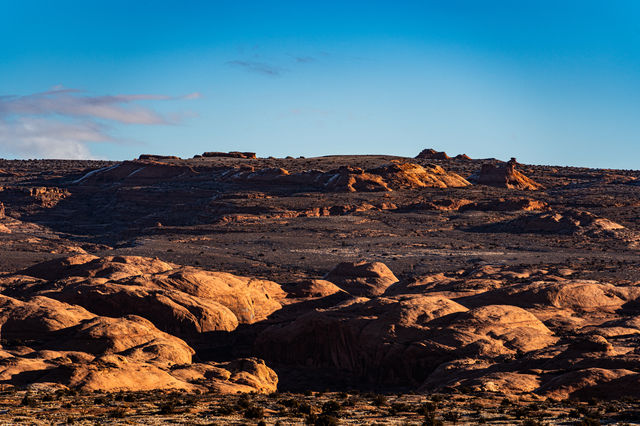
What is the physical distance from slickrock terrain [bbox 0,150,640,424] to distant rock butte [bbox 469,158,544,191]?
21.8 meters

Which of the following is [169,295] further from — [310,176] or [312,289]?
[310,176]

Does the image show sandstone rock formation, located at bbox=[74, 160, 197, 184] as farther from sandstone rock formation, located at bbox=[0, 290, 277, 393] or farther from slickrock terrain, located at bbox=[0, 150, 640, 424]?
sandstone rock formation, located at bbox=[0, 290, 277, 393]

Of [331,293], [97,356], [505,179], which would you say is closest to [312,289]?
[331,293]

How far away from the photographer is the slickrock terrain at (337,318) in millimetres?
25828

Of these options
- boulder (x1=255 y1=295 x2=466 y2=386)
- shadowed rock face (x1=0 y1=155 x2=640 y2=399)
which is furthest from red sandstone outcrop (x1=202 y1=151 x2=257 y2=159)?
boulder (x1=255 y1=295 x2=466 y2=386)

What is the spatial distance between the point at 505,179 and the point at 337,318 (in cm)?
8745

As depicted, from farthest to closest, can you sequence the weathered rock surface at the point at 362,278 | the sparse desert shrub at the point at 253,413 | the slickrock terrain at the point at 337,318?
the weathered rock surface at the point at 362,278 → the slickrock terrain at the point at 337,318 → the sparse desert shrub at the point at 253,413

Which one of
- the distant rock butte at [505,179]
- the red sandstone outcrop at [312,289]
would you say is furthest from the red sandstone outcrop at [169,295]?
the distant rock butte at [505,179]

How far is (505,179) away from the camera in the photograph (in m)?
119

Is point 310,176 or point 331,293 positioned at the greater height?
point 310,176

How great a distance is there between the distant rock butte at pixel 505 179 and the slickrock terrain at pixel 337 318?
21835 millimetres

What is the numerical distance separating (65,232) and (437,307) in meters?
78.6

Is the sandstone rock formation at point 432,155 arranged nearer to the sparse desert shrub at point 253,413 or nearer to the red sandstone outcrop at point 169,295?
the red sandstone outcrop at point 169,295

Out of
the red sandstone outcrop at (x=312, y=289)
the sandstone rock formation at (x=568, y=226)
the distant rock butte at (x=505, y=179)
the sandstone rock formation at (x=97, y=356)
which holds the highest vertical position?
the distant rock butte at (x=505, y=179)
